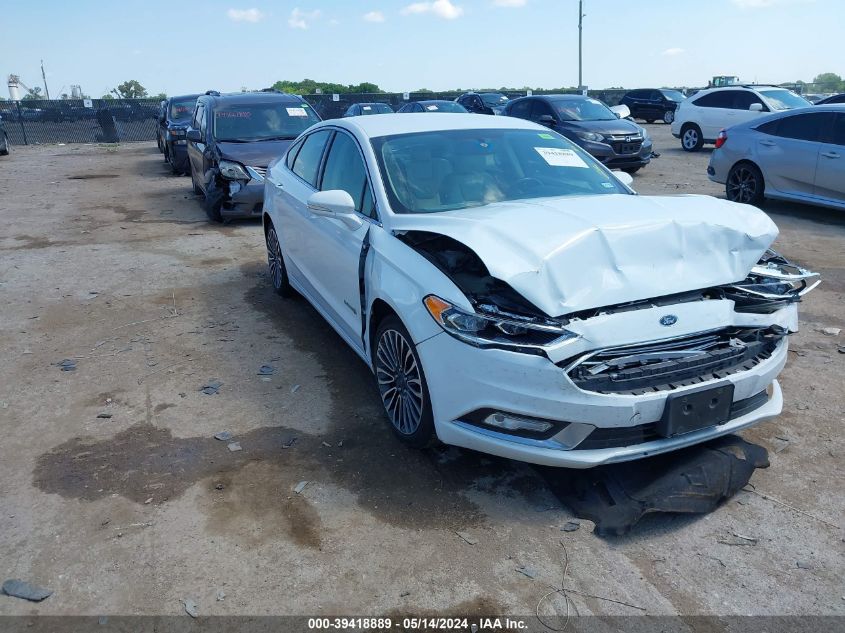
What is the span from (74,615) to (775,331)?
3589mm

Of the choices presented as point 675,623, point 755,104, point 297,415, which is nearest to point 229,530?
point 297,415

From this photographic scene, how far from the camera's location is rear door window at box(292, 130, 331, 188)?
5633mm

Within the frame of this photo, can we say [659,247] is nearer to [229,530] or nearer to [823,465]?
[823,465]

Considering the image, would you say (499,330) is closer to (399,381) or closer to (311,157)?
(399,381)

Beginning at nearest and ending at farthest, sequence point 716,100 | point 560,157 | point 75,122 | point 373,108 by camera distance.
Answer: point 560,157, point 716,100, point 373,108, point 75,122

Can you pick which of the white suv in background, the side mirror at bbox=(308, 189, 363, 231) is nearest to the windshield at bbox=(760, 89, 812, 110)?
the white suv in background

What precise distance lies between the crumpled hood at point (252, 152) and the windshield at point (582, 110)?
7.28m

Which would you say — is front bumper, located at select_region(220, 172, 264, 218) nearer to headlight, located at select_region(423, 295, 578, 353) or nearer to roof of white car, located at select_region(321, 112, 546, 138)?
roof of white car, located at select_region(321, 112, 546, 138)

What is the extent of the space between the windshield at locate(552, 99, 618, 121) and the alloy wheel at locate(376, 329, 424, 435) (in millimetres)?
12147

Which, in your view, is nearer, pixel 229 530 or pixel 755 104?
pixel 229 530

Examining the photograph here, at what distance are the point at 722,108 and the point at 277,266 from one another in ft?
51.7

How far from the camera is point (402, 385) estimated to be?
402cm

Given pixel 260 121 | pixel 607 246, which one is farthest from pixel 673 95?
pixel 607 246

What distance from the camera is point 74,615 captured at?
9.48ft
